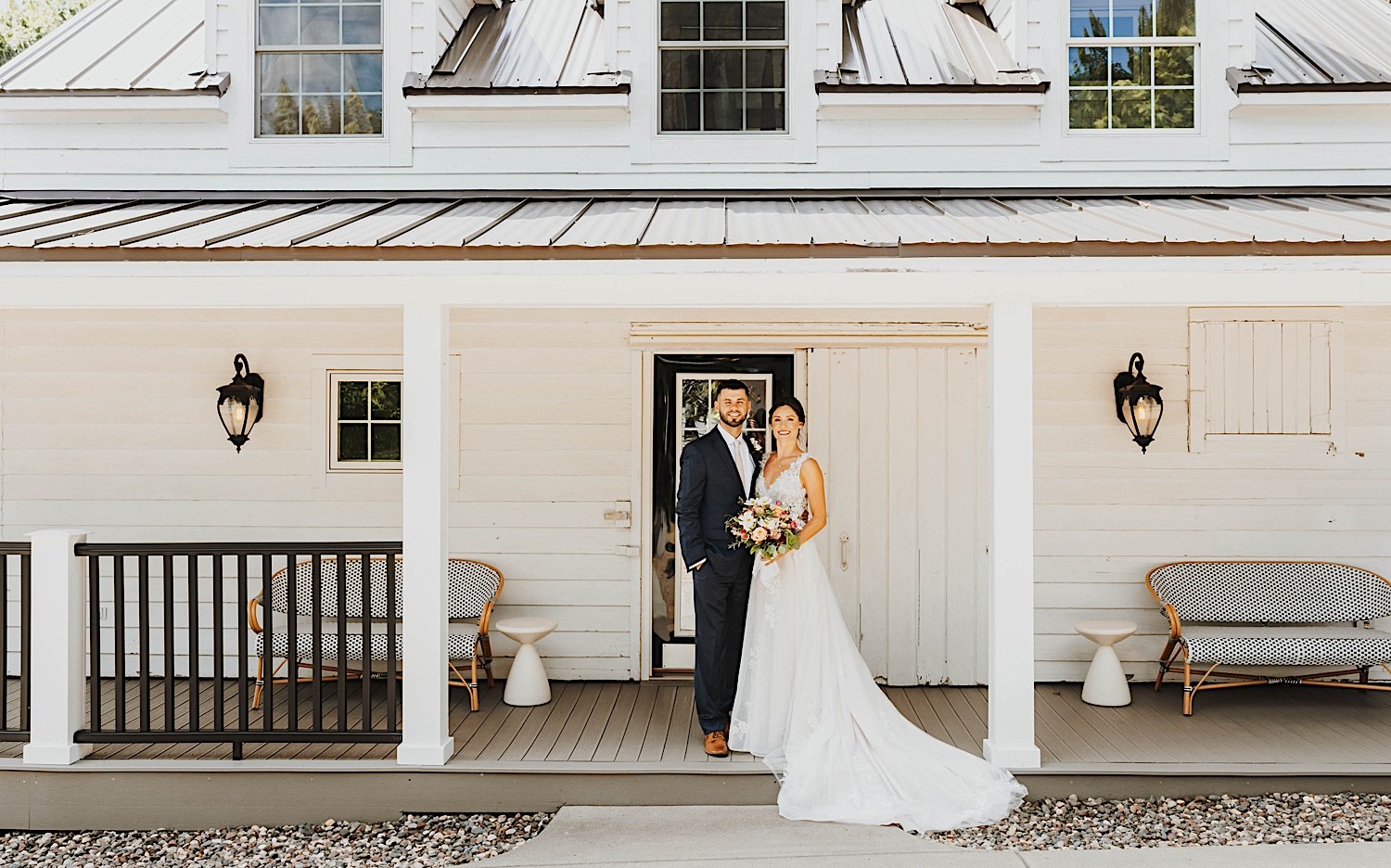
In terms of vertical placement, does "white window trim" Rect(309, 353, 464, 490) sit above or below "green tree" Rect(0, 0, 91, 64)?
below

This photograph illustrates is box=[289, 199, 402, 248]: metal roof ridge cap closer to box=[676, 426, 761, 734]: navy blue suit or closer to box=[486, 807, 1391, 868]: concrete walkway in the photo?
box=[676, 426, 761, 734]: navy blue suit

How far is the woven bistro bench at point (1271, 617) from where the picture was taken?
595 centimetres

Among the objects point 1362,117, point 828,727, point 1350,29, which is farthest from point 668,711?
point 1350,29

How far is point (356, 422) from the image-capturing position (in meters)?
6.78

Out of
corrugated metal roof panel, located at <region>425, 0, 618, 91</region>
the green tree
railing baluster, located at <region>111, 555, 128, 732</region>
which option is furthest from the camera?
the green tree

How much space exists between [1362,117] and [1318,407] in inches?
69.7

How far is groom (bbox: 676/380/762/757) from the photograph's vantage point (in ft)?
17.1

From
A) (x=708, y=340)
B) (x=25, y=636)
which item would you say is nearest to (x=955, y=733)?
(x=708, y=340)

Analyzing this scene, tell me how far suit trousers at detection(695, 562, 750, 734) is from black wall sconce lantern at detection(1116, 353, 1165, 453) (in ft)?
9.25

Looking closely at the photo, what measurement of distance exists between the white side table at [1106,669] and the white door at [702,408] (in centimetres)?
224

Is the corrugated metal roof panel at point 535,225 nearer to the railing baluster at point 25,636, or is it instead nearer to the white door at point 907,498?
the white door at point 907,498

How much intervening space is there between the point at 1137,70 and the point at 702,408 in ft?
11.2

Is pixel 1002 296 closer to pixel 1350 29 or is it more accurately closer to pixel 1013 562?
pixel 1013 562

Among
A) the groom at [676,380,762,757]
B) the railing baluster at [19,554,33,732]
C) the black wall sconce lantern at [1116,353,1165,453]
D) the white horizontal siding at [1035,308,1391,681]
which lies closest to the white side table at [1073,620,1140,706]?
the white horizontal siding at [1035,308,1391,681]
